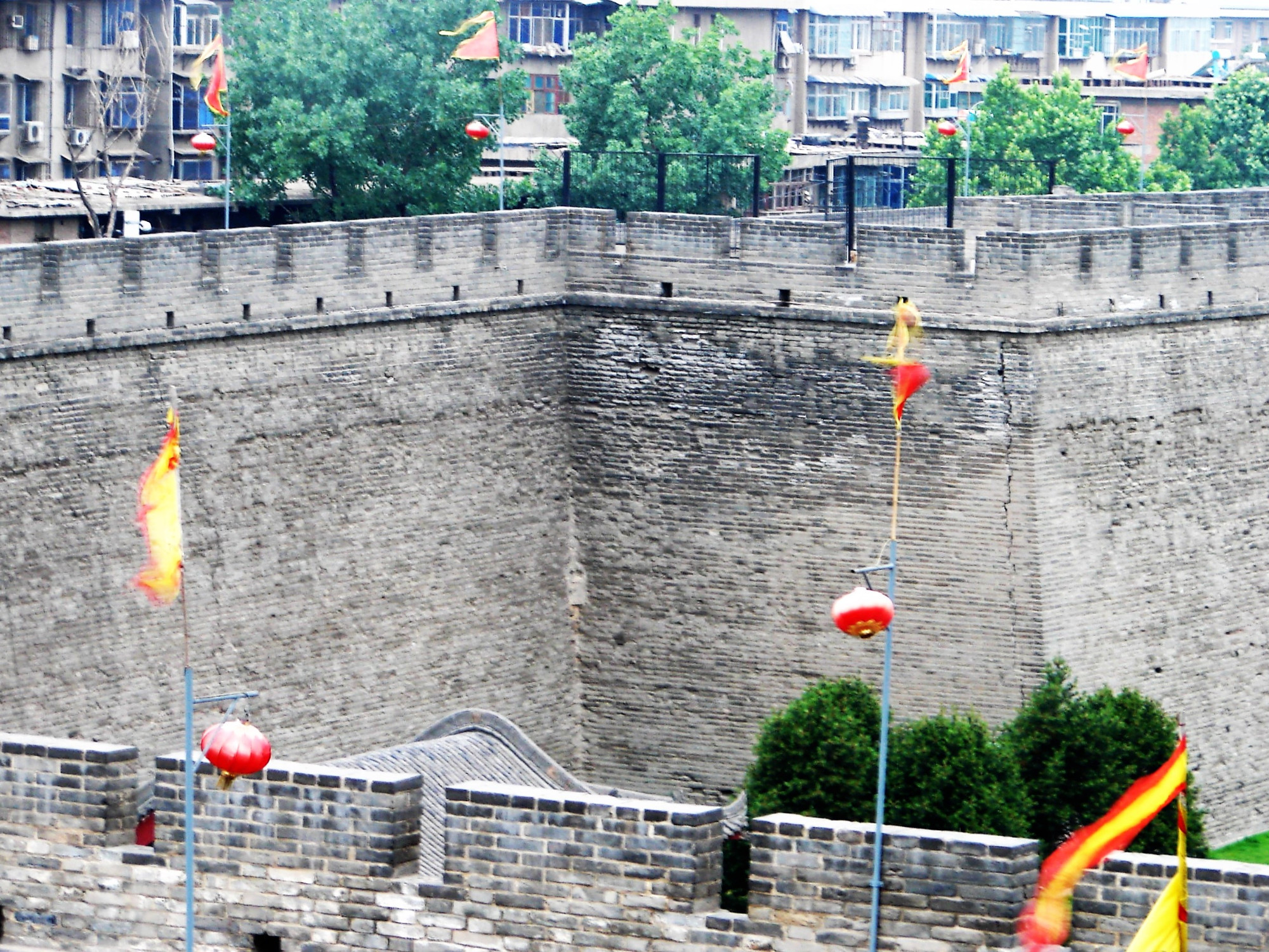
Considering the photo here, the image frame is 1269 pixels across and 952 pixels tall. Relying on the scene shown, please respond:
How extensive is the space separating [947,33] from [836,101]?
543 centimetres

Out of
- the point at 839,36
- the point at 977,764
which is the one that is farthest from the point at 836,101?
the point at 977,764

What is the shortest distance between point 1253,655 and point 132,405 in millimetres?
9862

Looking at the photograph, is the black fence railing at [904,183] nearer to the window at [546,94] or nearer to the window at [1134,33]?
the window at [546,94]

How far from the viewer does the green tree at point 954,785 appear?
18.4 metres

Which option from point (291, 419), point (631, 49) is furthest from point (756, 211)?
point (631, 49)

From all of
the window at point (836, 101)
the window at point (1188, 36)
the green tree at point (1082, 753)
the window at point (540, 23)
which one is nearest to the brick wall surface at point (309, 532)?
the green tree at point (1082, 753)

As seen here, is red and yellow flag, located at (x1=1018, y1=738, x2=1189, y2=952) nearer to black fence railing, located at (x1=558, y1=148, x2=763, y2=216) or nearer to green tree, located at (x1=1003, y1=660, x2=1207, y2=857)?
green tree, located at (x1=1003, y1=660, x2=1207, y2=857)

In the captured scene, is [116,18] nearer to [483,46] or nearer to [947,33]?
[483,46]

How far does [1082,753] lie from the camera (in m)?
19.5

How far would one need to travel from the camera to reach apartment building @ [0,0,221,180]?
45188 millimetres

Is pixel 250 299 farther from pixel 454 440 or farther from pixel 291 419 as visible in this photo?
pixel 454 440

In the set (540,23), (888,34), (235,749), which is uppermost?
(888,34)

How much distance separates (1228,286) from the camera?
72.1 feet

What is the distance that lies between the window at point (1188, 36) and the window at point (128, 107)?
36.0 meters
